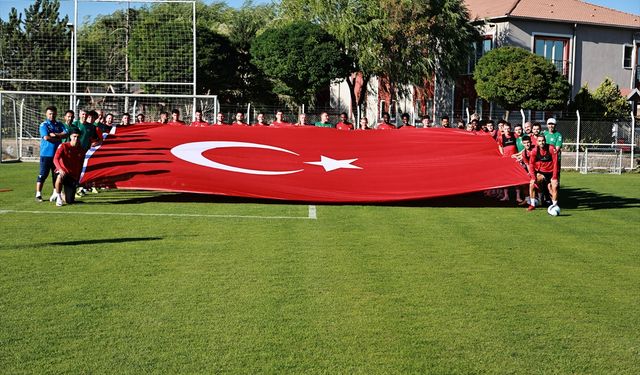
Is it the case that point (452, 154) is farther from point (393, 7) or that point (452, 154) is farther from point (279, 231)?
point (393, 7)

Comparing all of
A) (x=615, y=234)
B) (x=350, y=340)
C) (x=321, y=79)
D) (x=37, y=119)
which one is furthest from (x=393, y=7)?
(x=350, y=340)

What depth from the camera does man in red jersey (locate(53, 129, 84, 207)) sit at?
533 inches

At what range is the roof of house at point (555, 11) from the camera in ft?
142

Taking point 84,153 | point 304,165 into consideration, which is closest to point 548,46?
point 304,165

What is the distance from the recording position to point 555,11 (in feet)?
146

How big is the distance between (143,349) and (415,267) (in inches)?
153

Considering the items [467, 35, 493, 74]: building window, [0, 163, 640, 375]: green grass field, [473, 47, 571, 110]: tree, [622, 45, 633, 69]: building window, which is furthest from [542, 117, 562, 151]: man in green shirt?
[622, 45, 633, 69]: building window

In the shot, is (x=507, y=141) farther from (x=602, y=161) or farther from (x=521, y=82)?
(x=521, y=82)

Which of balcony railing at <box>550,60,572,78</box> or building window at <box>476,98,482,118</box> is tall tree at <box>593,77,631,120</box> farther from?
building window at <box>476,98,482,118</box>

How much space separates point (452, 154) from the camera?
14.4 metres

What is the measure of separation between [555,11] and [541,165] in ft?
109

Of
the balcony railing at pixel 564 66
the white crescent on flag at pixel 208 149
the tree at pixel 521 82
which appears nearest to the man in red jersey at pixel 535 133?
the white crescent on flag at pixel 208 149

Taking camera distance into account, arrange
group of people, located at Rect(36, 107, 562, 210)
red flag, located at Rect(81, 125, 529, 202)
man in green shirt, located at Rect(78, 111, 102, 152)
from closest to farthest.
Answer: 1. group of people, located at Rect(36, 107, 562, 210)
2. red flag, located at Rect(81, 125, 529, 202)
3. man in green shirt, located at Rect(78, 111, 102, 152)

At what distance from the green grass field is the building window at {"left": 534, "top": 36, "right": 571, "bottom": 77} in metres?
33.4
